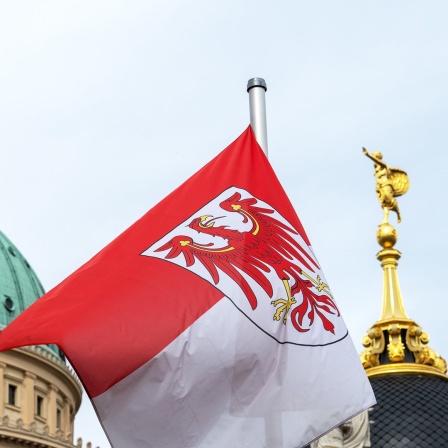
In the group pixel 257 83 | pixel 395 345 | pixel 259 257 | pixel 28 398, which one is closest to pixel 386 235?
pixel 395 345

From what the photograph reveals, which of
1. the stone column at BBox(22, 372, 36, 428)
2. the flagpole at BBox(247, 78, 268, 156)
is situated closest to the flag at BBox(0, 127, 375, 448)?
the flagpole at BBox(247, 78, 268, 156)

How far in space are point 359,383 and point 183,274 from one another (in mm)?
2197

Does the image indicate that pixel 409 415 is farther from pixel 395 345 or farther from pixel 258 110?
pixel 258 110

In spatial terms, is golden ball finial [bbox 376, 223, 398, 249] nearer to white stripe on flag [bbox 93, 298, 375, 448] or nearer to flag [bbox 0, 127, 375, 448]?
flag [bbox 0, 127, 375, 448]

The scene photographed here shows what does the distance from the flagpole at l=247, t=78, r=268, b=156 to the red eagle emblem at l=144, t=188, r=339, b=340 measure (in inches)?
36.0

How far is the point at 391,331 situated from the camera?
112 feet

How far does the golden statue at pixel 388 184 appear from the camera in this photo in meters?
37.2

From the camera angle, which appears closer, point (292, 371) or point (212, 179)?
point (292, 371)

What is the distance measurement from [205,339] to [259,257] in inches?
52.4

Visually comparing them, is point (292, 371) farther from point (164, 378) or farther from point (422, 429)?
point (422, 429)

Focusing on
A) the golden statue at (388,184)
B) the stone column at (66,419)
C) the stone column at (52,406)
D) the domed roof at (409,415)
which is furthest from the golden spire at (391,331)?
the stone column at (66,419)

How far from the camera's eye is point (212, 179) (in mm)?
17703

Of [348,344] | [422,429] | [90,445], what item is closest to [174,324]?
[348,344]

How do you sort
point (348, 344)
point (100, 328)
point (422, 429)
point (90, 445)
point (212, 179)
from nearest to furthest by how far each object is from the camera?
point (100, 328), point (348, 344), point (212, 179), point (422, 429), point (90, 445)
